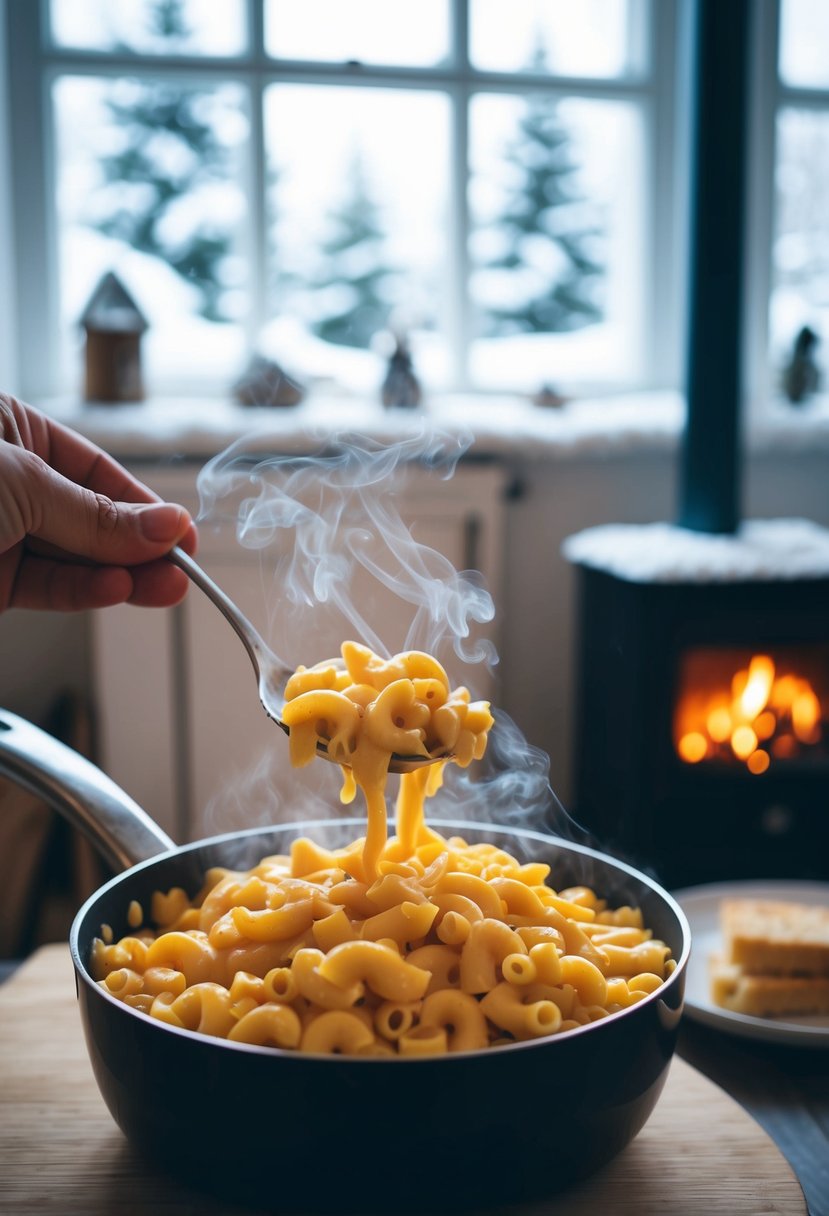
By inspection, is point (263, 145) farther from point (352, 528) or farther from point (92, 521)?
point (92, 521)

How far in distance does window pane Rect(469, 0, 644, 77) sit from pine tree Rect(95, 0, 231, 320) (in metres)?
0.67

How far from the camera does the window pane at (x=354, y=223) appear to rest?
8.86 ft

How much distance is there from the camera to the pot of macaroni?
0.62 m

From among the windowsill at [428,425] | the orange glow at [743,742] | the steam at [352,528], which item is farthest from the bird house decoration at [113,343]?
the orange glow at [743,742]

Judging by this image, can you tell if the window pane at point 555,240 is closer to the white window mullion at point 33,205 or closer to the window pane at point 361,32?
the window pane at point 361,32

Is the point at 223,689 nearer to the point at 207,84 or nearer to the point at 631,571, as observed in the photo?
the point at 631,571

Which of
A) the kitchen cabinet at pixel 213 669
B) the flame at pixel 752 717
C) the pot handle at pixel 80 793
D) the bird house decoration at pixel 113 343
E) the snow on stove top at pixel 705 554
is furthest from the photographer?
the bird house decoration at pixel 113 343

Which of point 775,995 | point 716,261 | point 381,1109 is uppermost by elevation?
point 716,261

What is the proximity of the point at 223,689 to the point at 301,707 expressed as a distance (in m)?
1.53

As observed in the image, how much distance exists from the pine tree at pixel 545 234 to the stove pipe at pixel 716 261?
0.67 meters

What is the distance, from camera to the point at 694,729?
214 cm

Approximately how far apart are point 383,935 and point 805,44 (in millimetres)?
2804

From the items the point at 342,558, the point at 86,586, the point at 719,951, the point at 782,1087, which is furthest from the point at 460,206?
the point at 782,1087

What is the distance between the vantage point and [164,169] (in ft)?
→ 8.75
